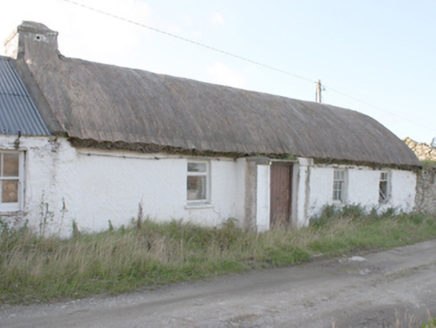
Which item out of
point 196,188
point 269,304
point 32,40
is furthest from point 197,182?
point 32,40

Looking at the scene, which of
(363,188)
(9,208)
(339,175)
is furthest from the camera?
(363,188)

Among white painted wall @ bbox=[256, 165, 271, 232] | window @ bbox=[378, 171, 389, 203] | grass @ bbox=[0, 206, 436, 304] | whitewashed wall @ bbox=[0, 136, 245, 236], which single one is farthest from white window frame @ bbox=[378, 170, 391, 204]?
whitewashed wall @ bbox=[0, 136, 245, 236]

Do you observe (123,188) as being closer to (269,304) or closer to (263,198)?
(263,198)

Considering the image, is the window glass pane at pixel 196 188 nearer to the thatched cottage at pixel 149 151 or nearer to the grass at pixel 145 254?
the thatched cottage at pixel 149 151

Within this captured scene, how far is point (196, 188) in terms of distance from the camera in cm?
1036

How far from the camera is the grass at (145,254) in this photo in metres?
5.77

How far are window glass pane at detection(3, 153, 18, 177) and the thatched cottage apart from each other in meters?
0.02

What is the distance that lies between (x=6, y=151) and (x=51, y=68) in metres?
2.81

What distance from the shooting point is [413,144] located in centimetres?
2223

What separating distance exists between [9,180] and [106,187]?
6.18 feet

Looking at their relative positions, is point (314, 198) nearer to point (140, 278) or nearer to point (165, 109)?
point (165, 109)

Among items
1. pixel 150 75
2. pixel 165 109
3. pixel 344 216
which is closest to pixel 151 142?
pixel 165 109

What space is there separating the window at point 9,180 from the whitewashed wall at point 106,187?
0.23 meters

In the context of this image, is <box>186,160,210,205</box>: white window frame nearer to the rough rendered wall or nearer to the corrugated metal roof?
the corrugated metal roof
